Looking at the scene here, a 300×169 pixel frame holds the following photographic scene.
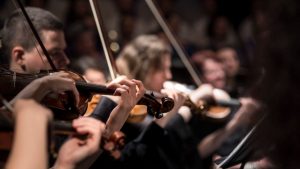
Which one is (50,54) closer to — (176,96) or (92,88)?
(92,88)

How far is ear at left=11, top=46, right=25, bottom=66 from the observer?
199 centimetres

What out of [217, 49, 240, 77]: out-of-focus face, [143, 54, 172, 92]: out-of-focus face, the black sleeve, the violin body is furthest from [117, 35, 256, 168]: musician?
[217, 49, 240, 77]: out-of-focus face

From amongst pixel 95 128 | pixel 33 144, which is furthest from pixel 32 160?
pixel 95 128

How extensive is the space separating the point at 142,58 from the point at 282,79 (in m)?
1.85

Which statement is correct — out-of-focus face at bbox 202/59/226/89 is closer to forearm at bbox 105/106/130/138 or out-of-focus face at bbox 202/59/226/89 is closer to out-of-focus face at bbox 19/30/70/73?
out-of-focus face at bbox 19/30/70/73

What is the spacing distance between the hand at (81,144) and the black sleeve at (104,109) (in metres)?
0.35

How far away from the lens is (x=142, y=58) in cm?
287

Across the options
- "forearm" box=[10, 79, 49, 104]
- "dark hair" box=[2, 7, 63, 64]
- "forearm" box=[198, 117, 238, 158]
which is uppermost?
"dark hair" box=[2, 7, 63, 64]

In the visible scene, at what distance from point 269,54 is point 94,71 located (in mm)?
1888

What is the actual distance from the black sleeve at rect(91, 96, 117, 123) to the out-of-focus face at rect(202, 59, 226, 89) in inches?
75.1

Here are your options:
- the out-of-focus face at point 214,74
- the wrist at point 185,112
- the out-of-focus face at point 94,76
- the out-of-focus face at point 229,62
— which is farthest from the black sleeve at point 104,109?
the out-of-focus face at point 229,62

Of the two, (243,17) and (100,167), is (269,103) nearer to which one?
(100,167)

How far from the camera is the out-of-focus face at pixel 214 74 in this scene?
3.90m

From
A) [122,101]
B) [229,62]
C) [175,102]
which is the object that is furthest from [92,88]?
[229,62]
